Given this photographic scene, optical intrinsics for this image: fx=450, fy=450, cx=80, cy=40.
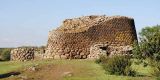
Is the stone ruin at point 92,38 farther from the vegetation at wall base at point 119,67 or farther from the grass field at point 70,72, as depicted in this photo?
the vegetation at wall base at point 119,67

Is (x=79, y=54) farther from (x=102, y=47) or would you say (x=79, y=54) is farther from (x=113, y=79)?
(x=113, y=79)

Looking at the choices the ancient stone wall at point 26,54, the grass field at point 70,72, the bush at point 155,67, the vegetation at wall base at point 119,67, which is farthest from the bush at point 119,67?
the ancient stone wall at point 26,54

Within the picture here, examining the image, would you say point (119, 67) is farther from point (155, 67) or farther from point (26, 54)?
point (26, 54)

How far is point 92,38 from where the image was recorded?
3638 centimetres

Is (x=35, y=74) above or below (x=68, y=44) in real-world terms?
below

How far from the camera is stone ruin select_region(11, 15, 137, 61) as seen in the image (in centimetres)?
3591

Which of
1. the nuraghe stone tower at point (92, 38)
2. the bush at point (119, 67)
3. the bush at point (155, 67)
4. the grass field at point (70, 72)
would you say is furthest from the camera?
the nuraghe stone tower at point (92, 38)

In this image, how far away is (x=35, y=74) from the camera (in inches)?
→ 1059

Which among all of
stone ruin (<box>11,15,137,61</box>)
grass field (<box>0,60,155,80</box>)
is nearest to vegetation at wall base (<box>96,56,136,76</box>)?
grass field (<box>0,60,155,80</box>)

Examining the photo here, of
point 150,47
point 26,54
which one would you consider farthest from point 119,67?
point 26,54

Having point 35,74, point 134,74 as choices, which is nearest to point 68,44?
point 35,74

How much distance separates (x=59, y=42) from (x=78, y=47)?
164 centimetres

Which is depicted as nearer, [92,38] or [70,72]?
[70,72]

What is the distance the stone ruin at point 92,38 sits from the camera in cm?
3591
